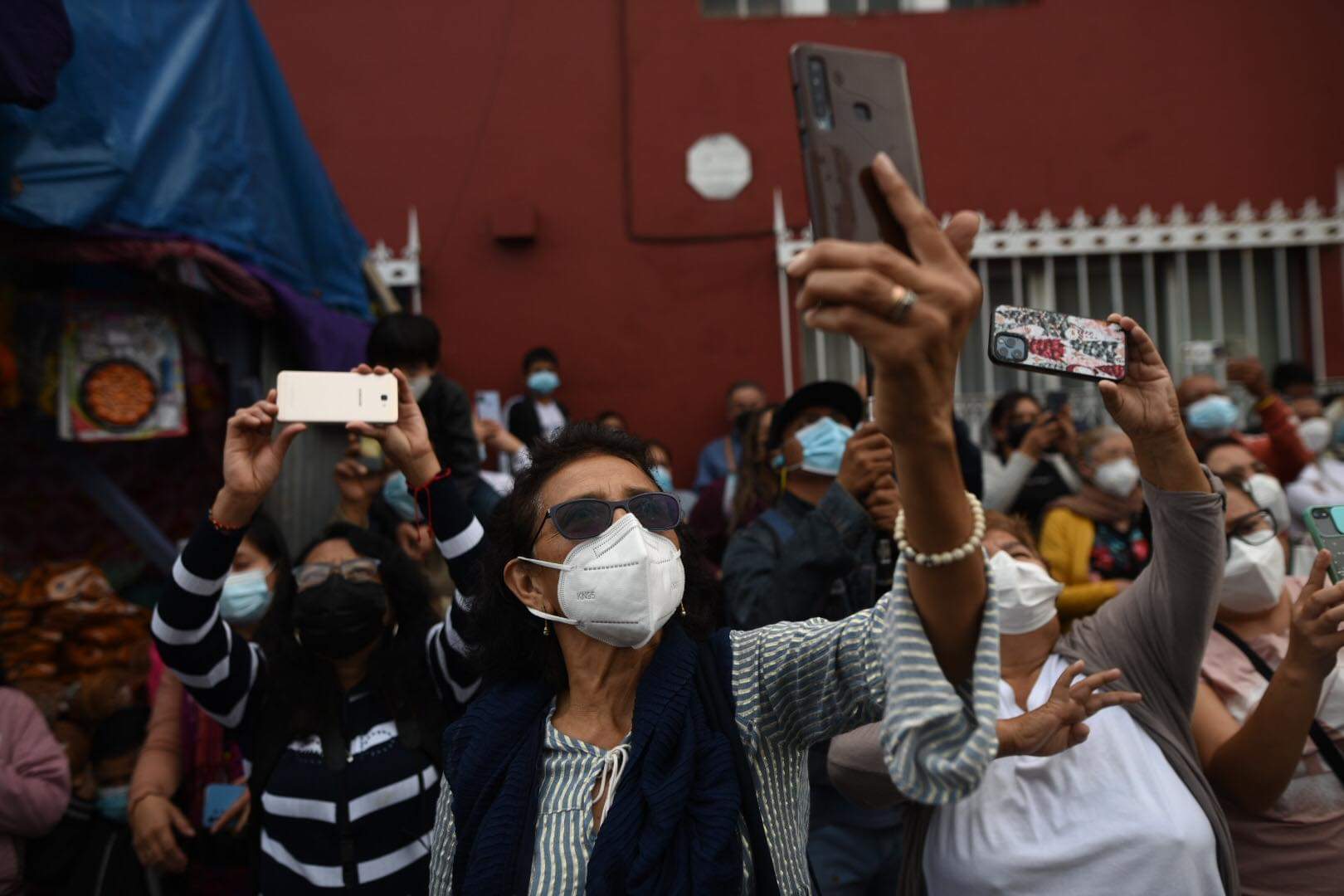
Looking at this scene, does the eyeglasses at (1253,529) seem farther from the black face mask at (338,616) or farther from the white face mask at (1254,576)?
the black face mask at (338,616)

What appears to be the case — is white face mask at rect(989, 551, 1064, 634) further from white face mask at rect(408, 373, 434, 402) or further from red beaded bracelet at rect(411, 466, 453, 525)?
white face mask at rect(408, 373, 434, 402)

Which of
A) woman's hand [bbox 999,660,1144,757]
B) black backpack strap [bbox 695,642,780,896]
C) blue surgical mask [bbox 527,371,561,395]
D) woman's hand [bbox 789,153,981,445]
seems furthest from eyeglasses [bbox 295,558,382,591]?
blue surgical mask [bbox 527,371,561,395]

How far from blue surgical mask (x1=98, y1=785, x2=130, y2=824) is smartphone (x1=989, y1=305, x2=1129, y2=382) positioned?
3434 millimetres

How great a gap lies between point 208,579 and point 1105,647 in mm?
2170

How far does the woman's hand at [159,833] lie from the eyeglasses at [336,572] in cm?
86

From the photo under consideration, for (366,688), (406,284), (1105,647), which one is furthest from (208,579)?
(406,284)

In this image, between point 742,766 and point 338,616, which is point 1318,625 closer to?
point 742,766

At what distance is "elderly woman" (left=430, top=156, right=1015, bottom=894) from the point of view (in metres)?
1.09

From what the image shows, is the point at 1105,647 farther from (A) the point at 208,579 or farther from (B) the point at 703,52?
(B) the point at 703,52

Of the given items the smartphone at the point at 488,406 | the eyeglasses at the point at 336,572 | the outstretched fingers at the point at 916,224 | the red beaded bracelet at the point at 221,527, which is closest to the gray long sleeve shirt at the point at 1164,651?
the outstretched fingers at the point at 916,224

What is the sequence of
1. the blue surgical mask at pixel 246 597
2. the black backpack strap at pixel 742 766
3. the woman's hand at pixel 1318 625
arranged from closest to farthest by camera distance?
the black backpack strap at pixel 742 766 → the woman's hand at pixel 1318 625 → the blue surgical mask at pixel 246 597

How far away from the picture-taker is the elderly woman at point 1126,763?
2.02m

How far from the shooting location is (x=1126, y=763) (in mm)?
2148

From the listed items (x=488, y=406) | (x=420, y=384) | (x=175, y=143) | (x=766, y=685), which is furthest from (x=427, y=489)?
(x=488, y=406)
